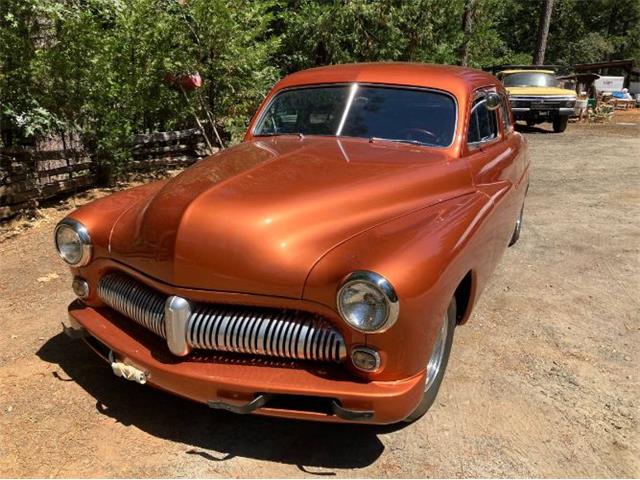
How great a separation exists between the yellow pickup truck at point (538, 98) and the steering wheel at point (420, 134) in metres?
12.8

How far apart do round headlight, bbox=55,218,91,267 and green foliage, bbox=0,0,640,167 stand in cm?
350

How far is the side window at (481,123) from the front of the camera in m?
3.91

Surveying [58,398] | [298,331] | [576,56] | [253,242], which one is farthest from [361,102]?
[576,56]

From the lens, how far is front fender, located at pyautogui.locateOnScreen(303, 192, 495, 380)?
230 cm

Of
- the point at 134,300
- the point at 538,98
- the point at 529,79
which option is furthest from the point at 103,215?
the point at 529,79

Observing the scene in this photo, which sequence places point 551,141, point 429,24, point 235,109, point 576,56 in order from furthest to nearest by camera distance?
1. point 576,56
2. point 551,141
3. point 429,24
4. point 235,109

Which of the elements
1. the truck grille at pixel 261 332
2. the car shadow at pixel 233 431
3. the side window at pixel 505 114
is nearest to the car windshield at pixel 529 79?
the side window at pixel 505 114

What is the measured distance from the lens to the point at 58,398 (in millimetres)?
3078

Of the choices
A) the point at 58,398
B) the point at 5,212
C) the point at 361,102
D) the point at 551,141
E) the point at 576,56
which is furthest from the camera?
the point at 576,56

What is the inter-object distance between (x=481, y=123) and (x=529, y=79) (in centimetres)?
1400

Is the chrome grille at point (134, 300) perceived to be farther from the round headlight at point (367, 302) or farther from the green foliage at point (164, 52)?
the green foliage at point (164, 52)

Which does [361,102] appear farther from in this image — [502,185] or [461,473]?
[461,473]

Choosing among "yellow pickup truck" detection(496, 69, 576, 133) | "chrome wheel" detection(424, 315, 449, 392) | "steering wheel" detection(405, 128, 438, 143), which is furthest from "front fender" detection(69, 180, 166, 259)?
"yellow pickup truck" detection(496, 69, 576, 133)

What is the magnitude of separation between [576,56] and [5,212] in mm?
42948
